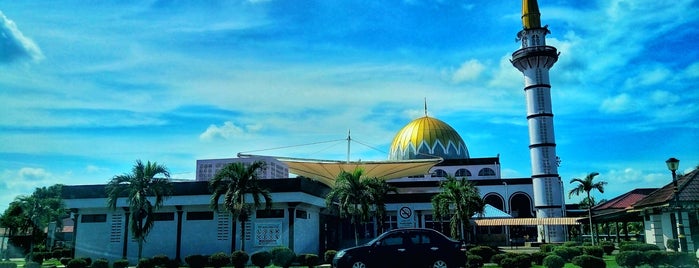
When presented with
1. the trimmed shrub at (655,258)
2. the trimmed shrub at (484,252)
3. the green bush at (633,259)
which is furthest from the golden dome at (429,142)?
the trimmed shrub at (655,258)

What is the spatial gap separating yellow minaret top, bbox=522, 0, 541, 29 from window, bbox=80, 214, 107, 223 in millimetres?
51231

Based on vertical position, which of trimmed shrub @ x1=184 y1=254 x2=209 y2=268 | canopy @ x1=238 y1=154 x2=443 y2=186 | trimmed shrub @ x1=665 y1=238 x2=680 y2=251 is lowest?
trimmed shrub @ x1=184 y1=254 x2=209 y2=268

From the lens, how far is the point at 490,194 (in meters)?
69.9

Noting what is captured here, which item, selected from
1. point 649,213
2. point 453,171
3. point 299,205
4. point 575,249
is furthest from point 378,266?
point 453,171

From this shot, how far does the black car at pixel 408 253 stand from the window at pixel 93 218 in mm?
27355

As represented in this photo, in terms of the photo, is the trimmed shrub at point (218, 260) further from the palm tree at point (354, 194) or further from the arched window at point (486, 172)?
the arched window at point (486, 172)

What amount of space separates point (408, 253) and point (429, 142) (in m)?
63.3

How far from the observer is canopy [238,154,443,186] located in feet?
189

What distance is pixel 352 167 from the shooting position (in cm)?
5844

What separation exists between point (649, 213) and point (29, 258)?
134 feet

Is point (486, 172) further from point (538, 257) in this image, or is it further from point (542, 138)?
point (538, 257)

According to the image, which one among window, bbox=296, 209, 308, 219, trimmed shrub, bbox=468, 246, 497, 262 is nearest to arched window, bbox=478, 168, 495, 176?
window, bbox=296, 209, 308, 219

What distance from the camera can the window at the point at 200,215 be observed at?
3747 cm

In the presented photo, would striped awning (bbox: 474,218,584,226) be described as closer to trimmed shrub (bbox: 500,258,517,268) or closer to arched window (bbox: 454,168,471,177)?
arched window (bbox: 454,168,471,177)
